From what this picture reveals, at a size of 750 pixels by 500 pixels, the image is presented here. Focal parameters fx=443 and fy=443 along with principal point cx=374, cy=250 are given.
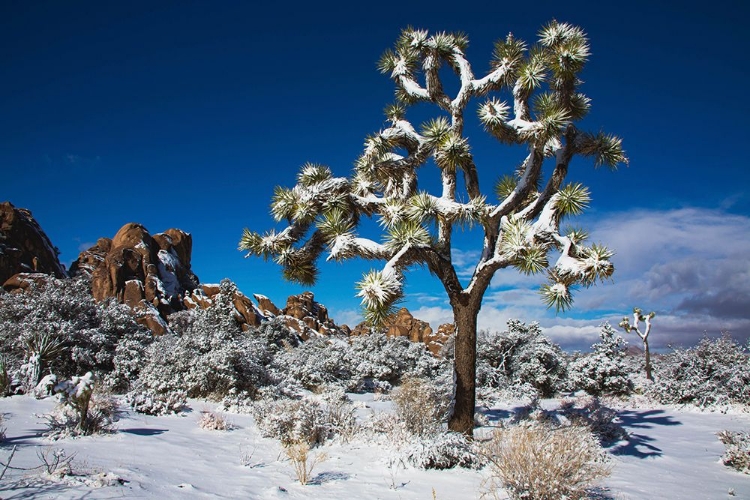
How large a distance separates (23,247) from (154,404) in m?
27.6

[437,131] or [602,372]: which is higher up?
[437,131]

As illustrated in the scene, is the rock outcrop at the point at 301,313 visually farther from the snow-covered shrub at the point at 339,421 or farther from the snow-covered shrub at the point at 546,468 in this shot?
the snow-covered shrub at the point at 546,468

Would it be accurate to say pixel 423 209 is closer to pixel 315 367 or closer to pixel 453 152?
pixel 453 152

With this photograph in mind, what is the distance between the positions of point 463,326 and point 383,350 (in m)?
9.59

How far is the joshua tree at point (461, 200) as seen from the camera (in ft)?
22.8

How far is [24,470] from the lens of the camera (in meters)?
3.47

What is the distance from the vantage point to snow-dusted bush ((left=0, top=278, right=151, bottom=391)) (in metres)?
9.94

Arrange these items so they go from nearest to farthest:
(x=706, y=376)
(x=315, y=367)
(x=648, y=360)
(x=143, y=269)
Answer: (x=706, y=376) < (x=315, y=367) < (x=648, y=360) < (x=143, y=269)

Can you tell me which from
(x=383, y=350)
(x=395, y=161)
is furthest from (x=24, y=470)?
(x=383, y=350)

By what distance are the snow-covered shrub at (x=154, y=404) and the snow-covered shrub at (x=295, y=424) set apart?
6.36ft

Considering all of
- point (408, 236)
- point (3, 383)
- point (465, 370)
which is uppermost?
point (408, 236)

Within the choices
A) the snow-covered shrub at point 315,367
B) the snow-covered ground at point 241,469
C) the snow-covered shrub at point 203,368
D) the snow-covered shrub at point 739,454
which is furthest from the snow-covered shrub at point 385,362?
the snow-covered shrub at point 739,454

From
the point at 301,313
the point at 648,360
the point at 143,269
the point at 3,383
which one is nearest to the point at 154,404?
the point at 3,383

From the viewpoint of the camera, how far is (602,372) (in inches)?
617
